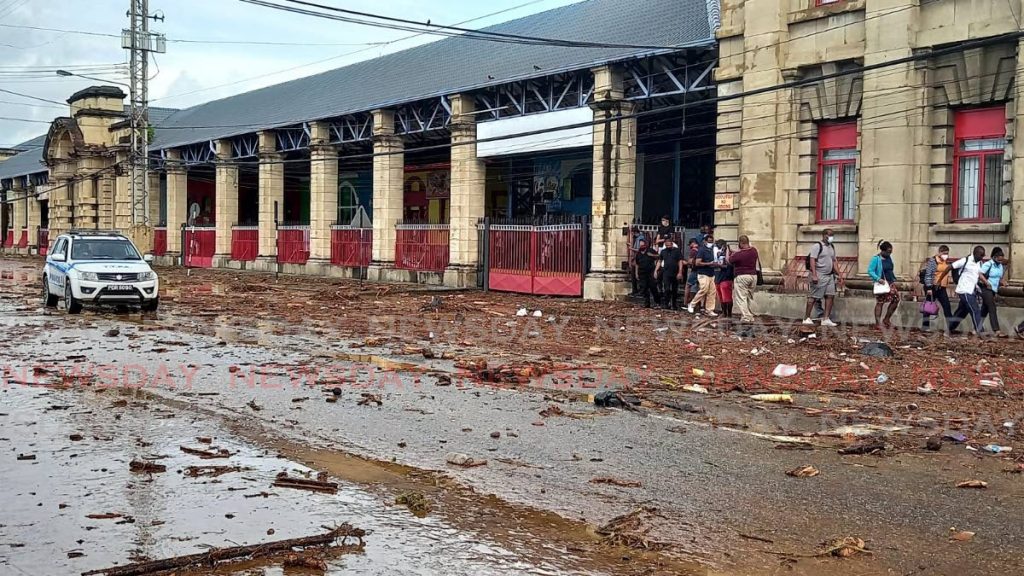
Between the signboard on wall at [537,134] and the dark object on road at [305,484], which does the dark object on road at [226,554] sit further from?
the signboard on wall at [537,134]

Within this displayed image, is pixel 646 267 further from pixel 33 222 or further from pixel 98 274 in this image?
pixel 33 222

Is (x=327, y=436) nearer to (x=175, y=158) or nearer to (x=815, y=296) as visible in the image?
(x=815, y=296)

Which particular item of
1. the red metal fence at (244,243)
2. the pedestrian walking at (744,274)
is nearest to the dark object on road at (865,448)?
the pedestrian walking at (744,274)

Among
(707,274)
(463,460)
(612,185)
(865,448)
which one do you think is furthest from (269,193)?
(865,448)

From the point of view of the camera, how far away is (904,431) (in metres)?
8.54

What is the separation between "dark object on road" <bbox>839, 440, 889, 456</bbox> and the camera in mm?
7644

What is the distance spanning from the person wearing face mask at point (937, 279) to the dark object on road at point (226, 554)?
1405 centimetres

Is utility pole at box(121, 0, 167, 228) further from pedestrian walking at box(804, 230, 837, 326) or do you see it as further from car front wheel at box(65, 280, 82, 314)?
pedestrian walking at box(804, 230, 837, 326)

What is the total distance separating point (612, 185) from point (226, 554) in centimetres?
2060

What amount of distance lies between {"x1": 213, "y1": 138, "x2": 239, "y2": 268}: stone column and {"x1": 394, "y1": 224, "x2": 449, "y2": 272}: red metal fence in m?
14.0

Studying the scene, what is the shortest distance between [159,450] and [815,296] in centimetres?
1385

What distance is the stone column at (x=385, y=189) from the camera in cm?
3394

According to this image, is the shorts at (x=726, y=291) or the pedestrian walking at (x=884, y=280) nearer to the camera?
the pedestrian walking at (x=884, y=280)

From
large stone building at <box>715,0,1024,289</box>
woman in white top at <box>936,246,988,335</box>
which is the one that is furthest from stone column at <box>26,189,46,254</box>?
woman in white top at <box>936,246,988,335</box>
